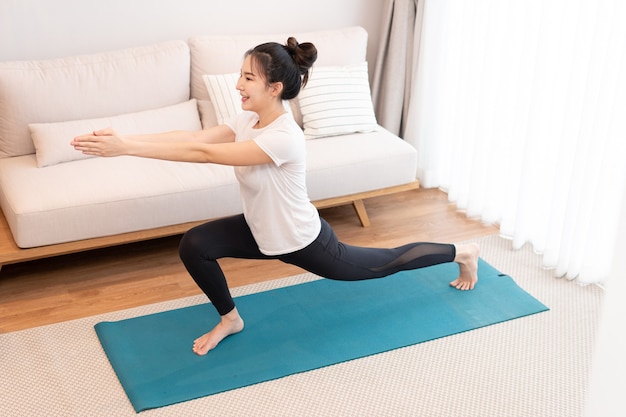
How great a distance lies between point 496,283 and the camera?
10.5 feet

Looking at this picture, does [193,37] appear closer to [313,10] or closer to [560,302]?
[313,10]

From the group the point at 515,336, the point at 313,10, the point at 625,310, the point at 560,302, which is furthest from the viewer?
the point at 313,10

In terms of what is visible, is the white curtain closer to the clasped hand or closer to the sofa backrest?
the sofa backrest

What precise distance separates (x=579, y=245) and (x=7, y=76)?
2552 mm

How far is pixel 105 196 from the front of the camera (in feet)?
10.1

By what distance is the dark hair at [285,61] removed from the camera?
7.81 feet

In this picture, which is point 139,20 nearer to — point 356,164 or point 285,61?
point 356,164

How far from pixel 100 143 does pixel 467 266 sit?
159 cm

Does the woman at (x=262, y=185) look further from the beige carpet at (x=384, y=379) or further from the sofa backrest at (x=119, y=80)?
the sofa backrest at (x=119, y=80)

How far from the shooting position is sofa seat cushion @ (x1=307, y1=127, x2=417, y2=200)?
3439 millimetres

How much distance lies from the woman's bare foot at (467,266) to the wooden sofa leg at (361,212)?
0.67 metres

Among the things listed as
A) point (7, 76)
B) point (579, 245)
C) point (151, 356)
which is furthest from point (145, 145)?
point (579, 245)

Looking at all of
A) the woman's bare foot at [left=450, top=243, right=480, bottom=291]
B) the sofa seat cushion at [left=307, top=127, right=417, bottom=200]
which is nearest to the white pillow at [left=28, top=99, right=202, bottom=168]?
the sofa seat cushion at [left=307, top=127, right=417, bottom=200]

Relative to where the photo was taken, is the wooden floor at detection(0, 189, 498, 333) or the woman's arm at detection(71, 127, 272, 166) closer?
the woman's arm at detection(71, 127, 272, 166)
